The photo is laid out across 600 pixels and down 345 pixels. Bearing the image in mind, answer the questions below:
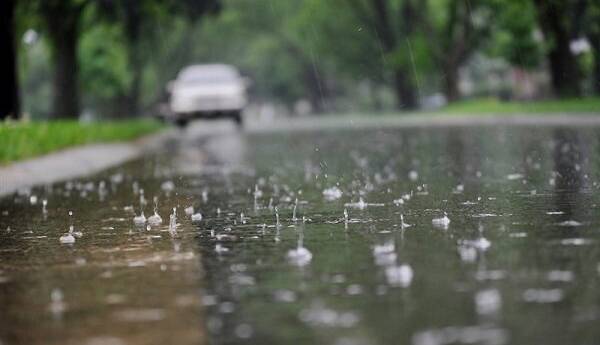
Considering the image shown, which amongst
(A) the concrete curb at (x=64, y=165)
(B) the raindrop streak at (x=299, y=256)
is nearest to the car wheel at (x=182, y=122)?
(A) the concrete curb at (x=64, y=165)

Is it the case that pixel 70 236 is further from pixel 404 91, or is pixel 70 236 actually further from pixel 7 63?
pixel 404 91

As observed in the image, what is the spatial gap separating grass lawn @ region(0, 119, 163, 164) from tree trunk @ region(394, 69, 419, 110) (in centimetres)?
3800

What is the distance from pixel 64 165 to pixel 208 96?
21338mm

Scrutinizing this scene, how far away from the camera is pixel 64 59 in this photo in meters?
36.8

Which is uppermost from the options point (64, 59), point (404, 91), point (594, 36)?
point (594, 36)

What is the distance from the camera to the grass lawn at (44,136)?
20.5 meters

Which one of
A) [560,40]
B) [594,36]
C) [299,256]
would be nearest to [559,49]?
[560,40]

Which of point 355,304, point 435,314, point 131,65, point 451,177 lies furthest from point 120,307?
point 131,65

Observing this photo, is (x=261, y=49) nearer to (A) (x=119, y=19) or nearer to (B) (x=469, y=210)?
(A) (x=119, y=19)

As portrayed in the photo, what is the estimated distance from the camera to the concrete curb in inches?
714

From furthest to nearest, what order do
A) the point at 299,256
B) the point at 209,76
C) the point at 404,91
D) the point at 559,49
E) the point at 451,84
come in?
the point at 404,91 → the point at 451,84 → the point at 209,76 → the point at 559,49 → the point at 299,256

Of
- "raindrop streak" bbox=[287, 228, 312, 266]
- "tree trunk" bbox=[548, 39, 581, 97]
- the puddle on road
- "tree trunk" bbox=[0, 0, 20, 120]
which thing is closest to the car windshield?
"tree trunk" bbox=[548, 39, 581, 97]

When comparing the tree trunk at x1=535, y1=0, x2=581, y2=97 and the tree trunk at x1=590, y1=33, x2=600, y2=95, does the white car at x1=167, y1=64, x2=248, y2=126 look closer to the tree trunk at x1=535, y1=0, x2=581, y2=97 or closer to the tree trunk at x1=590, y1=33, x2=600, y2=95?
the tree trunk at x1=535, y1=0, x2=581, y2=97

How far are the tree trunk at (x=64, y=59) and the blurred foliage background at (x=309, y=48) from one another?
4 centimetres
